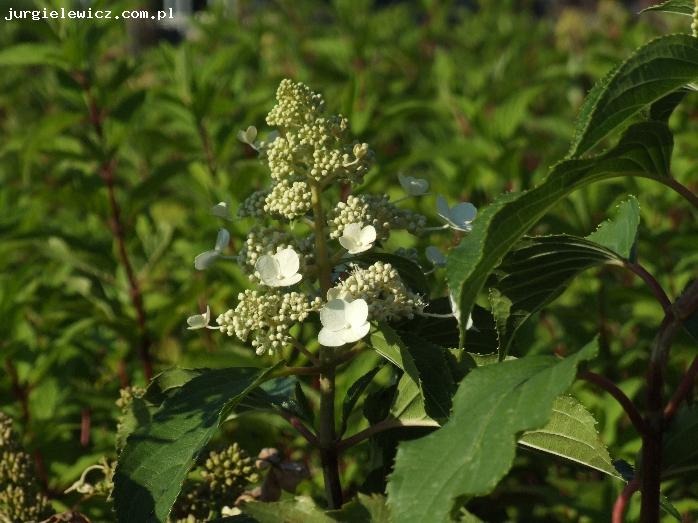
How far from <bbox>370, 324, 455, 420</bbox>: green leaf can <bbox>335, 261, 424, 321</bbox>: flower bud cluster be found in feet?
0.09

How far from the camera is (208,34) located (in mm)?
5547

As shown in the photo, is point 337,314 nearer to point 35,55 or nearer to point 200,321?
point 200,321

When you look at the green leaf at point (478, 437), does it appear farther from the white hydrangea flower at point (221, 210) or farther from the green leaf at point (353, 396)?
the white hydrangea flower at point (221, 210)

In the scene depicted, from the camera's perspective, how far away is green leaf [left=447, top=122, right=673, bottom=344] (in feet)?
3.41

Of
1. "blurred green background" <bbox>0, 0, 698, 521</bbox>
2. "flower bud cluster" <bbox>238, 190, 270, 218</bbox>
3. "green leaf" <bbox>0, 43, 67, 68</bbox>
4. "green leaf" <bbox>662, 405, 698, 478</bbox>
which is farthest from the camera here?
"green leaf" <bbox>0, 43, 67, 68</bbox>

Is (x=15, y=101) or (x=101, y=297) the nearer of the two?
(x=101, y=297)

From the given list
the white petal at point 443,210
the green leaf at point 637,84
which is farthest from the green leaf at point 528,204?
the white petal at point 443,210

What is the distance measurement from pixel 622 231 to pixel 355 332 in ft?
1.28

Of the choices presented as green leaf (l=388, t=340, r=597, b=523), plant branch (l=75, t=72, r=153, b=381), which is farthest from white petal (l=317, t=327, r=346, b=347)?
plant branch (l=75, t=72, r=153, b=381)

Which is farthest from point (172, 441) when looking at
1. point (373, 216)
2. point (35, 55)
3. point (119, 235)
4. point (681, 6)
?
point (35, 55)

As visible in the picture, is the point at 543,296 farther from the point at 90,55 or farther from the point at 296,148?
the point at 90,55

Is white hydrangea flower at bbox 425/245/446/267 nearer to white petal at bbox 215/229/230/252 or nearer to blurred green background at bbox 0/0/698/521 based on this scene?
blurred green background at bbox 0/0/698/521

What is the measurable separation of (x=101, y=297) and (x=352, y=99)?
109 centimetres

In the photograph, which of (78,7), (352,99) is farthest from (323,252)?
(78,7)
